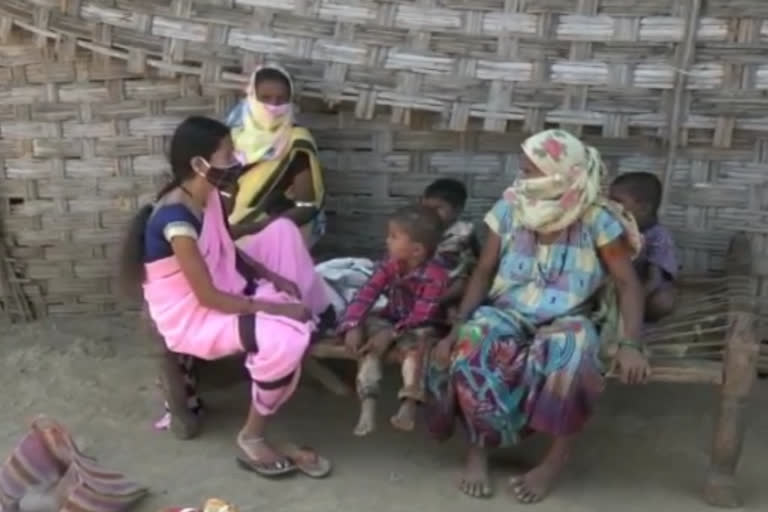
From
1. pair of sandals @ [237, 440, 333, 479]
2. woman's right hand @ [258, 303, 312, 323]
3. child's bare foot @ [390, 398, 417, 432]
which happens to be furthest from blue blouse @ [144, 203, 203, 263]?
child's bare foot @ [390, 398, 417, 432]

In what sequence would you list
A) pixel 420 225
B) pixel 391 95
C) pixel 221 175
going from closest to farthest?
pixel 221 175 < pixel 420 225 < pixel 391 95

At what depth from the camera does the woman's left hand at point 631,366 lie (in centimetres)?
370

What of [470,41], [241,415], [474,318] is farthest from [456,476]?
[470,41]

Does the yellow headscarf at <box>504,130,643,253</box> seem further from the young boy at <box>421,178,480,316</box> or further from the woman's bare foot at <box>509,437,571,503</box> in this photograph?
the woman's bare foot at <box>509,437,571,503</box>

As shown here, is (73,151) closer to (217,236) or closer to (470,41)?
(217,236)

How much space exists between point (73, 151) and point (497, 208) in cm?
190

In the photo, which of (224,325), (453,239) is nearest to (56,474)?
(224,325)

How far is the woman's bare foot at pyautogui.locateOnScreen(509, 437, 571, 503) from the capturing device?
3.83 meters

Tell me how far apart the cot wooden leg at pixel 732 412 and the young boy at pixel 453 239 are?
0.91 metres

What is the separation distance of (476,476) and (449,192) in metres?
1.03

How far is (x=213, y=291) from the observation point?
3.86m

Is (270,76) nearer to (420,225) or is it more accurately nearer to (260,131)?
(260,131)

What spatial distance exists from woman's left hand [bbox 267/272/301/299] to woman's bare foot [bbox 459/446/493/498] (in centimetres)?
77

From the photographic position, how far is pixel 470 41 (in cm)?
440
